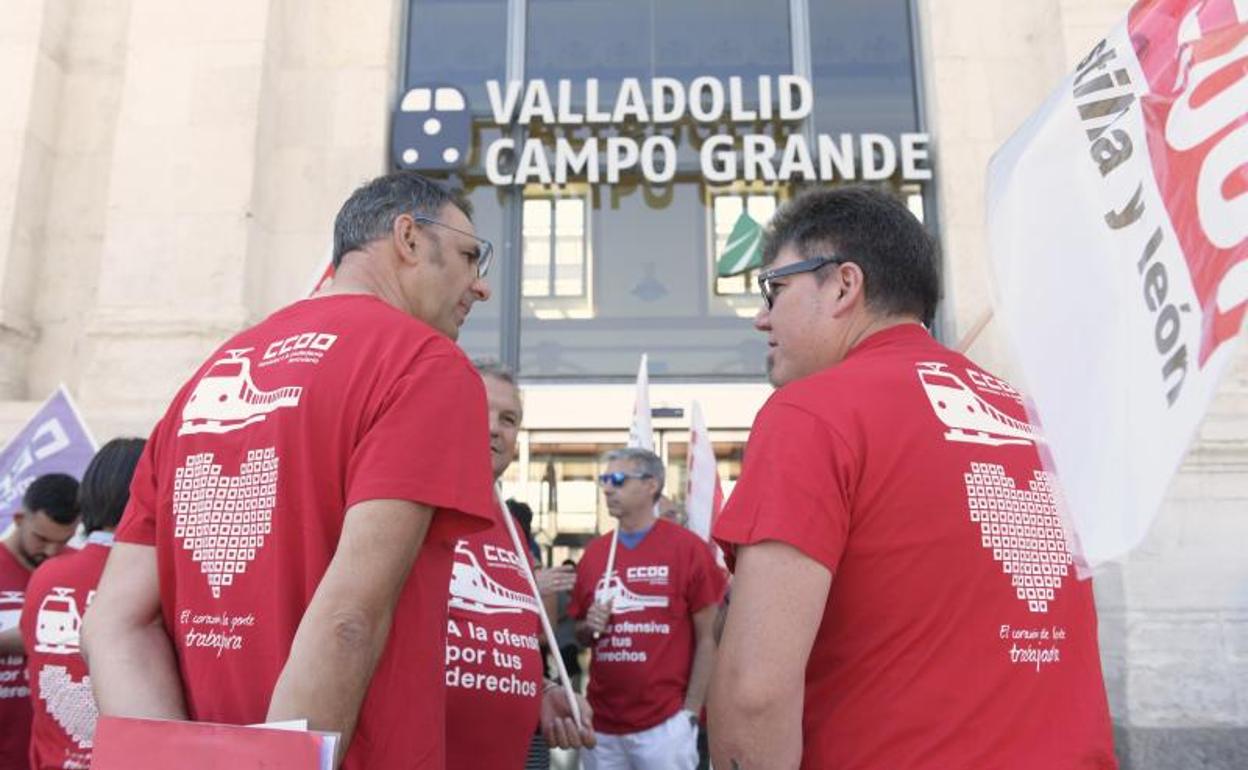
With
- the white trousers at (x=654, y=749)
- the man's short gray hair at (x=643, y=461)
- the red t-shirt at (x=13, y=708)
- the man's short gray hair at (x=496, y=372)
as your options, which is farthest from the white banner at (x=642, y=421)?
the red t-shirt at (x=13, y=708)

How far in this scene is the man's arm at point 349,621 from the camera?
1.45 m

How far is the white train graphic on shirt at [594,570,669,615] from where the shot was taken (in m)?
5.22

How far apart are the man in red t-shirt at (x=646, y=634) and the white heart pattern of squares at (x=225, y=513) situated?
3.59 m

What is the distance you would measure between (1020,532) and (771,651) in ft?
1.61

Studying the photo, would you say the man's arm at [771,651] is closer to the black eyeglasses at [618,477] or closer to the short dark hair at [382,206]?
the short dark hair at [382,206]

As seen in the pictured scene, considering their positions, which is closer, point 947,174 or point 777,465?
point 777,465

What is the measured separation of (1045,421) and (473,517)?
93cm

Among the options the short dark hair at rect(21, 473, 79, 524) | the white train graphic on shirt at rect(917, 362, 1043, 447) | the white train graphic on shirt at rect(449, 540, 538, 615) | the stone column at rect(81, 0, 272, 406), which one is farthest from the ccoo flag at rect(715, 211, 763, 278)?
the white train graphic on shirt at rect(917, 362, 1043, 447)

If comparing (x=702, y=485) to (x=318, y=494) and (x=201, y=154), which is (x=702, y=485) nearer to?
(x=318, y=494)

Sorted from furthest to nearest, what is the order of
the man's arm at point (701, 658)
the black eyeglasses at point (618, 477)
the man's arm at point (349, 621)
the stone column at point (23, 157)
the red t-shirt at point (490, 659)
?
1. the stone column at point (23, 157)
2. the black eyeglasses at point (618, 477)
3. the man's arm at point (701, 658)
4. the red t-shirt at point (490, 659)
5. the man's arm at point (349, 621)

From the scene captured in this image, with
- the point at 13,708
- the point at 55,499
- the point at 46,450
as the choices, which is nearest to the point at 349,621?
the point at 13,708

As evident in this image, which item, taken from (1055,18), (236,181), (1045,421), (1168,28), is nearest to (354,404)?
(1045,421)

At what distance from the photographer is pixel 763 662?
5.12 ft

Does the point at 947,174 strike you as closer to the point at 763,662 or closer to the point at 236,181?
the point at 236,181
